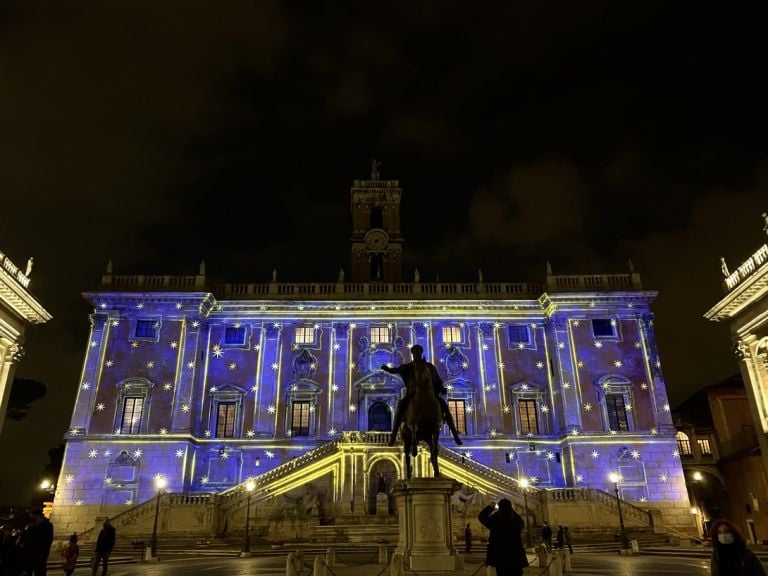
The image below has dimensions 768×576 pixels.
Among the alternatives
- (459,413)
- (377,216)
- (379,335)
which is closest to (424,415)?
(459,413)

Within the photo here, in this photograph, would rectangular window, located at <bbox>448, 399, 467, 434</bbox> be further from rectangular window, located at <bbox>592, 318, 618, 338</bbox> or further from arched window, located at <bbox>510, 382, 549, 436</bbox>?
rectangular window, located at <bbox>592, 318, 618, 338</bbox>

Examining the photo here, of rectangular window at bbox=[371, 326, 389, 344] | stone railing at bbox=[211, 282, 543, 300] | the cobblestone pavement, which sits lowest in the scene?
the cobblestone pavement

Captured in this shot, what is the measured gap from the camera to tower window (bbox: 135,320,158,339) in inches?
1437

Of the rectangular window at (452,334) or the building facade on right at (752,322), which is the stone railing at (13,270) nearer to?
the rectangular window at (452,334)

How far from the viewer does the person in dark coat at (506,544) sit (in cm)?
773

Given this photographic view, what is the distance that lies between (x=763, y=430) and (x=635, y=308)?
14057mm

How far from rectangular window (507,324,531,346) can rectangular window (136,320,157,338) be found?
22.9 meters

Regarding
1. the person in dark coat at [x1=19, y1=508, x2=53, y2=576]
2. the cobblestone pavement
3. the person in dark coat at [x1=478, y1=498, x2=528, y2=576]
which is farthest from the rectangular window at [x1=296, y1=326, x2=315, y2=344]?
the person in dark coat at [x1=478, y1=498, x2=528, y2=576]

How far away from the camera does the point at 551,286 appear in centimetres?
3853

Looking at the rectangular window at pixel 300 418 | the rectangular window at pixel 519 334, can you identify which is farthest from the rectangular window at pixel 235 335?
the rectangular window at pixel 519 334

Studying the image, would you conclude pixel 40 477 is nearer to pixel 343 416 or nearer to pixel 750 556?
pixel 343 416

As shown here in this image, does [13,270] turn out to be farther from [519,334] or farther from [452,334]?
[519,334]

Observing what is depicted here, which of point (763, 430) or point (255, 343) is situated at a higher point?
point (255, 343)

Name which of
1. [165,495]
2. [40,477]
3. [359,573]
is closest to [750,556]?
[359,573]
